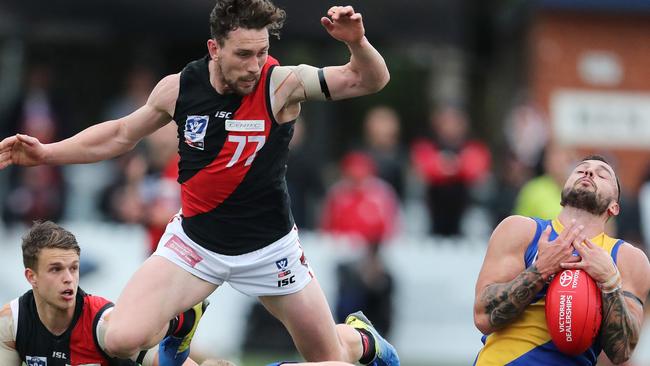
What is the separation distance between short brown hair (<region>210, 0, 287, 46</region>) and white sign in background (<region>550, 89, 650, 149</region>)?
10603 millimetres

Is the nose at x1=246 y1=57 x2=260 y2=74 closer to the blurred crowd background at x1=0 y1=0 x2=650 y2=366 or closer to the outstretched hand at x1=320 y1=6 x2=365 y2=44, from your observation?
the outstretched hand at x1=320 y1=6 x2=365 y2=44

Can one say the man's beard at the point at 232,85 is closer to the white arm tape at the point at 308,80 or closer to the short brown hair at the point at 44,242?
the white arm tape at the point at 308,80

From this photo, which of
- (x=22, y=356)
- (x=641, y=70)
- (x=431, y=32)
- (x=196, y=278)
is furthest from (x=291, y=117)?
(x=641, y=70)

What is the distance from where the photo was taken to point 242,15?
688 centimetres

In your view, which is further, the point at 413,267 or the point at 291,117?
the point at 413,267

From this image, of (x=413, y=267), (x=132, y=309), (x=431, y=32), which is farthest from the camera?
(x=431, y=32)

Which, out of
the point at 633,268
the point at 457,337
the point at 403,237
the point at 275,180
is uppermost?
the point at 275,180

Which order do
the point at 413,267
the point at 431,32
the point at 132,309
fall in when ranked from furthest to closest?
1. the point at 431,32
2. the point at 413,267
3. the point at 132,309

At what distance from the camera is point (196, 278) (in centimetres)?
724

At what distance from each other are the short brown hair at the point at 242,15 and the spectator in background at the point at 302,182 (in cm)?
684

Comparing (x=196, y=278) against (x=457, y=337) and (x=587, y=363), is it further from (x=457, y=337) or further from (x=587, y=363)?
(x=457, y=337)

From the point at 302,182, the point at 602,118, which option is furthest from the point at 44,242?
the point at 602,118

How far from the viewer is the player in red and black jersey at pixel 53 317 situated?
7316 millimetres

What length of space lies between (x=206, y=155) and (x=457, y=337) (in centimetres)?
724
